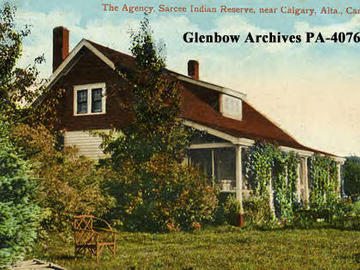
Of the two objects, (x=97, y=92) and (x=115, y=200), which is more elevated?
(x=97, y=92)

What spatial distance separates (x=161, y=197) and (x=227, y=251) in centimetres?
550

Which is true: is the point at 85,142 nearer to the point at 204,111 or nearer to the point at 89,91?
the point at 89,91

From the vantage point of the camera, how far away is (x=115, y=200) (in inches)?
706

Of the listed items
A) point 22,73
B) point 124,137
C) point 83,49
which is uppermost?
point 83,49

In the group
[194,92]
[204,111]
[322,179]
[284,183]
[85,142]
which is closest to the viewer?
[284,183]

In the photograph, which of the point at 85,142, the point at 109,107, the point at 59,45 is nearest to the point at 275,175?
the point at 109,107

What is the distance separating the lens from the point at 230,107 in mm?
26375

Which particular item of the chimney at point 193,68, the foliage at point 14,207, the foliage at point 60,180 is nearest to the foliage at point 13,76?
the foliage at point 60,180

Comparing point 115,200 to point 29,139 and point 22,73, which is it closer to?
point 29,139

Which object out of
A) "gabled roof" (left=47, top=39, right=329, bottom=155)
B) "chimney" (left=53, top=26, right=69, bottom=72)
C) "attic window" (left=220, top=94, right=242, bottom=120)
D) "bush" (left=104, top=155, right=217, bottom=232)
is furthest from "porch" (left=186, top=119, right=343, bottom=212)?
"chimney" (left=53, top=26, right=69, bottom=72)

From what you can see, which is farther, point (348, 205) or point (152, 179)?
point (348, 205)

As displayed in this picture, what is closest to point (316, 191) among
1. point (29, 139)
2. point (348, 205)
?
point (348, 205)

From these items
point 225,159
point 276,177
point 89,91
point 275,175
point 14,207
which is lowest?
point 14,207

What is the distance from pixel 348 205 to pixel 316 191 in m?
5.36
